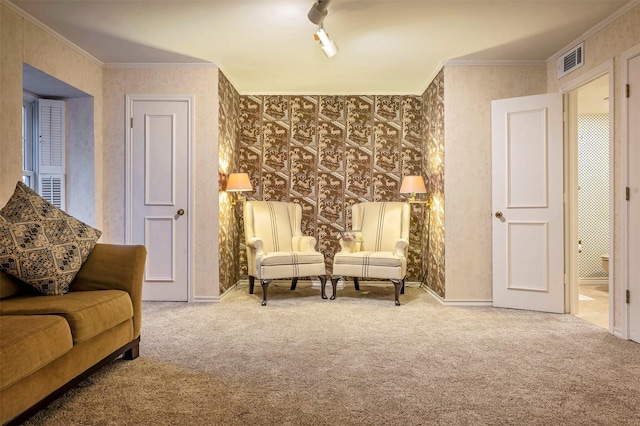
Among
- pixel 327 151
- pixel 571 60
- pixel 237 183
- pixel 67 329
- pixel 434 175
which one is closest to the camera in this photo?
pixel 67 329

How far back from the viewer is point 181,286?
4.38 metres

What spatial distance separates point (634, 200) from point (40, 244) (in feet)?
11.8

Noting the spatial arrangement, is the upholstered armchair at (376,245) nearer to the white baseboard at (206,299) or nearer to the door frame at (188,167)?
the white baseboard at (206,299)

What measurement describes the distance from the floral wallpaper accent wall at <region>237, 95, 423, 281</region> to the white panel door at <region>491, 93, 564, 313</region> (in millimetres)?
1428

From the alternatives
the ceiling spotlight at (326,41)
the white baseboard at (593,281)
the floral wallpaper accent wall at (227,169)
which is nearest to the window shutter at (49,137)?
the floral wallpaper accent wall at (227,169)

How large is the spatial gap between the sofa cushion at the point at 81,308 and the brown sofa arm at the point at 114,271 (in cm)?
8

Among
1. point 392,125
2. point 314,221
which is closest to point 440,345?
point 314,221

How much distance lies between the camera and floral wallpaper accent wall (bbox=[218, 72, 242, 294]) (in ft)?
14.9

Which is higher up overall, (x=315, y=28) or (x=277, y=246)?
(x=315, y=28)

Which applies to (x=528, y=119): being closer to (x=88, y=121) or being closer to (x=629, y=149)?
(x=629, y=149)

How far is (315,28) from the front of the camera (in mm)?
3551

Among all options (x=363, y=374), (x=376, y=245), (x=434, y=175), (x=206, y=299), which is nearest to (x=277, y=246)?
(x=206, y=299)

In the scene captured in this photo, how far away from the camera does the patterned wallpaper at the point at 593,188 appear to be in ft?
18.6

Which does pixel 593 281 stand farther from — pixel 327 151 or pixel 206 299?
pixel 206 299
